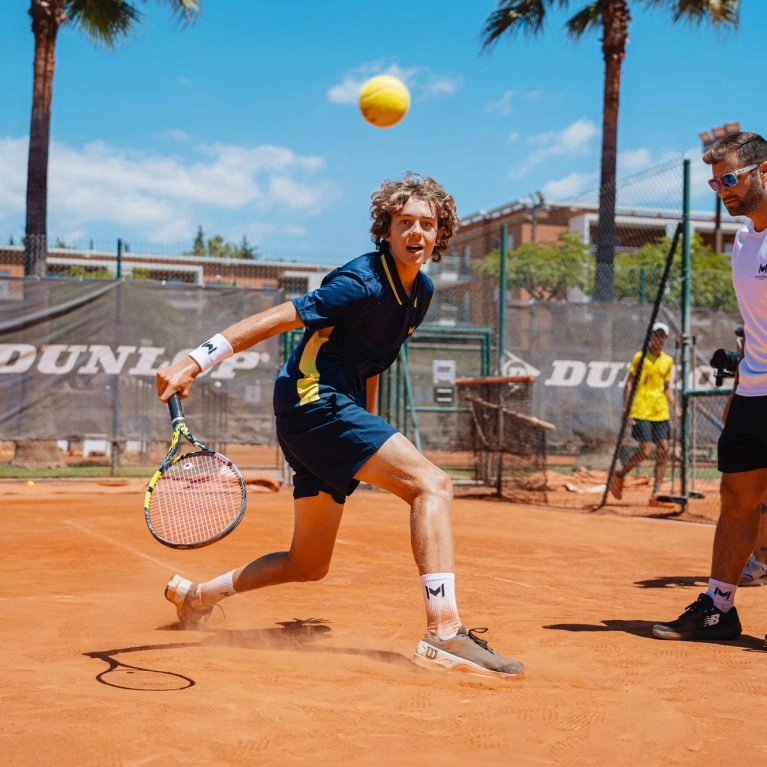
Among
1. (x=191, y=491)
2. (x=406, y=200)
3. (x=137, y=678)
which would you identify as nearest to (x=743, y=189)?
(x=406, y=200)

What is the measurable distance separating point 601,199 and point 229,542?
8457mm

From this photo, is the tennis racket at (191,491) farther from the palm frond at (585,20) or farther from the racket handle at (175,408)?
the palm frond at (585,20)

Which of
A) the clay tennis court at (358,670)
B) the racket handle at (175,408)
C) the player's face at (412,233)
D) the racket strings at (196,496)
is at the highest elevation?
the player's face at (412,233)

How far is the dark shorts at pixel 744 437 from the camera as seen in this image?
4605 millimetres

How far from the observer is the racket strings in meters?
4.14

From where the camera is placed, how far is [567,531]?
926 centimetres

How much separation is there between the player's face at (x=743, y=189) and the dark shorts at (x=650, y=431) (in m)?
7.18

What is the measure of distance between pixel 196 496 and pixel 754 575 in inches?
138

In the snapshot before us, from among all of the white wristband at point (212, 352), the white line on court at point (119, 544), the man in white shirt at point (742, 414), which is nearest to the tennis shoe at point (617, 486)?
the white line on court at point (119, 544)

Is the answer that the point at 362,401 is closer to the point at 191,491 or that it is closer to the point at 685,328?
the point at 191,491

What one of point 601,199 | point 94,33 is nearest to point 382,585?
point 601,199

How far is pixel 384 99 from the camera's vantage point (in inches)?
317

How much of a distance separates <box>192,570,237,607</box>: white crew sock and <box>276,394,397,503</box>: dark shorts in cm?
71

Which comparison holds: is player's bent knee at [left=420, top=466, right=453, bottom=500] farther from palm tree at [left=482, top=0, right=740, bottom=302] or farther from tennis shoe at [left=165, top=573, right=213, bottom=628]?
palm tree at [left=482, top=0, right=740, bottom=302]
